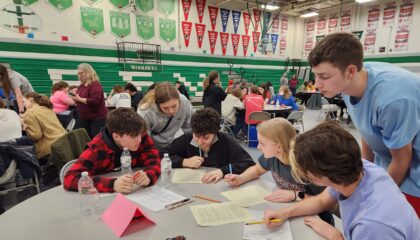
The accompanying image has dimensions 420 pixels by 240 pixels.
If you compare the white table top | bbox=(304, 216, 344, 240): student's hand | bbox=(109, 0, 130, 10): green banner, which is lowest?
the white table top

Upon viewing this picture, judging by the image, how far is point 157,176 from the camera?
168 cm

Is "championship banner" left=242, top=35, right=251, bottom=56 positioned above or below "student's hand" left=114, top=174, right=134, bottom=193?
above

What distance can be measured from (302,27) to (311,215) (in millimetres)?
14669

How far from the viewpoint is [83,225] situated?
1.14 metres

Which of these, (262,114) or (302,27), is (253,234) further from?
(302,27)

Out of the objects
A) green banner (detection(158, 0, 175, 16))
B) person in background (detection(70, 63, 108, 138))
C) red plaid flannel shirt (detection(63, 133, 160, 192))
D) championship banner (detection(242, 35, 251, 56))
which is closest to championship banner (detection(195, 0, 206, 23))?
green banner (detection(158, 0, 175, 16))

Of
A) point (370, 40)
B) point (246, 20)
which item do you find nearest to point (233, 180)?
point (246, 20)

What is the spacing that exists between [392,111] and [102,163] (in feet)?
5.51

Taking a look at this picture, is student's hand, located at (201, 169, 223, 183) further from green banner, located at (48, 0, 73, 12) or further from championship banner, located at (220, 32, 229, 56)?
championship banner, located at (220, 32, 229, 56)

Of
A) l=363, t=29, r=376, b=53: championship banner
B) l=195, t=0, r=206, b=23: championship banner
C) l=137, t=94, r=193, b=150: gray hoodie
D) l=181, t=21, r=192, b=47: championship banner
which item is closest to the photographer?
l=137, t=94, r=193, b=150: gray hoodie

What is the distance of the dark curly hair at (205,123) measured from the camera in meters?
1.84

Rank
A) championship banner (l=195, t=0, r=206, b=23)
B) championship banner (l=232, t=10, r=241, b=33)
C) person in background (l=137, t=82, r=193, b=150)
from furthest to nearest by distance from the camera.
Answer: championship banner (l=232, t=10, r=241, b=33), championship banner (l=195, t=0, r=206, b=23), person in background (l=137, t=82, r=193, b=150)

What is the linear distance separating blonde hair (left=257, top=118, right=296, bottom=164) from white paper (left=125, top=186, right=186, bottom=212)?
657 mm

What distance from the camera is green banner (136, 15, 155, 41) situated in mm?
9052
